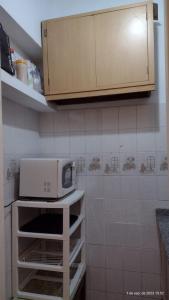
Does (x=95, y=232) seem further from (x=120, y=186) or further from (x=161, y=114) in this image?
(x=161, y=114)

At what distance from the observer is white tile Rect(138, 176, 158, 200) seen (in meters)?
1.64

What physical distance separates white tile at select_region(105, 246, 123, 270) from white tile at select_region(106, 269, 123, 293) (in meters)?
0.04

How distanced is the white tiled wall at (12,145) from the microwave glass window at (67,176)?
334 mm

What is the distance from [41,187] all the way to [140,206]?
79 cm

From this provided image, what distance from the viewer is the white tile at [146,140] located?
164cm

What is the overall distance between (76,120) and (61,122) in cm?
13

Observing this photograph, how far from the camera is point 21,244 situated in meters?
1.49

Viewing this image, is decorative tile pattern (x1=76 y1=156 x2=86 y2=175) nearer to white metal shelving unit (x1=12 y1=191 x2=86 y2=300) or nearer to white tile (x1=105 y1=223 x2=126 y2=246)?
white metal shelving unit (x1=12 y1=191 x2=86 y2=300)

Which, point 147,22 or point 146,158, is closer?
point 147,22

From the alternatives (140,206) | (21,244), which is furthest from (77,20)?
(21,244)

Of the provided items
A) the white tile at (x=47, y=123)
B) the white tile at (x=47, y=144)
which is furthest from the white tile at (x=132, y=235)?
the white tile at (x=47, y=123)

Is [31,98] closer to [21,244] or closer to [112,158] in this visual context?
[112,158]

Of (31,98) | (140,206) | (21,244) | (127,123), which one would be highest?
(31,98)

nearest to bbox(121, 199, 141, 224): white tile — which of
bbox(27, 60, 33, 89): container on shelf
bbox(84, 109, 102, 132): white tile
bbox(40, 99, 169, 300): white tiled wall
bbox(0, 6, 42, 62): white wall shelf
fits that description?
bbox(40, 99, 169, 300): white tiled wall
